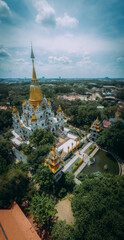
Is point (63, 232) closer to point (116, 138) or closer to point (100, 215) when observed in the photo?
point (100, 215)

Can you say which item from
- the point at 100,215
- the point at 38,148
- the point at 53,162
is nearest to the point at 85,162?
the point at 53,162

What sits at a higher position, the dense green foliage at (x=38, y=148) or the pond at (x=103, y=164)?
the dense green foliage at (x=38, y=148)

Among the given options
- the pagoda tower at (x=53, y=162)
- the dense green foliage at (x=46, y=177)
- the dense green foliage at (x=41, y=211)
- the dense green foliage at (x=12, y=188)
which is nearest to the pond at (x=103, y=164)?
the pagoda tower at (x=53, y=162)

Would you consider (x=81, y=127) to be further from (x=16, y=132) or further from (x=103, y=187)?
(x=103, y=187)

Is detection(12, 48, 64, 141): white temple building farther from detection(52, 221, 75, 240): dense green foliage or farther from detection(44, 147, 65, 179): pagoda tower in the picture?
detection(52, 221, 75, 240): dense green foliage

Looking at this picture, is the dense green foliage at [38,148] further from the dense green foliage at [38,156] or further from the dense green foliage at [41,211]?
the dense green foliage at [41,211]

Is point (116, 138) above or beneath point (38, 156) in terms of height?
above
